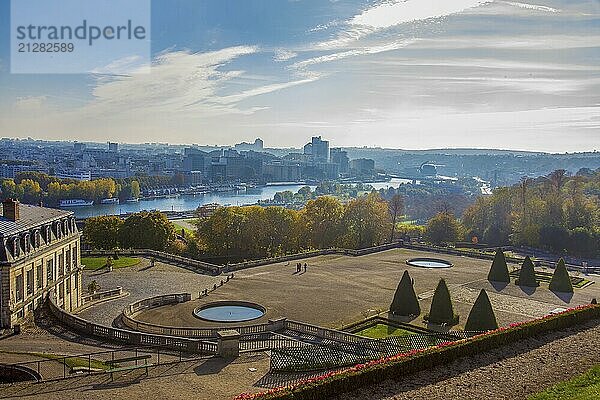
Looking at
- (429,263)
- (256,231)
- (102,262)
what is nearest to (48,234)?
(102,262)

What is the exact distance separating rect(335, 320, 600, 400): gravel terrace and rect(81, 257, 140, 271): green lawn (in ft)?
125

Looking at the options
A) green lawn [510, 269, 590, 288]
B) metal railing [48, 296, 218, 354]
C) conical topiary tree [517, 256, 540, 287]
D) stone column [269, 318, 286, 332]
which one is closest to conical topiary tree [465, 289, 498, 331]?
stone column [269, 318, 286, 332]

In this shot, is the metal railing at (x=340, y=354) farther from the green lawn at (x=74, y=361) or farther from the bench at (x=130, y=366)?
the green lawn at (x=74, y=361)

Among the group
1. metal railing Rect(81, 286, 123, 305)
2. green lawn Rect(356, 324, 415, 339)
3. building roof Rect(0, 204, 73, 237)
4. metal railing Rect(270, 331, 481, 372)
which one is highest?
building roof Rect(0, 204, 73, 237)

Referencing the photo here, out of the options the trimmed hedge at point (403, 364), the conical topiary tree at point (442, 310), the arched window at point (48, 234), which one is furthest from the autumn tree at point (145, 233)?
the trimmed hedge at point (403, 364)

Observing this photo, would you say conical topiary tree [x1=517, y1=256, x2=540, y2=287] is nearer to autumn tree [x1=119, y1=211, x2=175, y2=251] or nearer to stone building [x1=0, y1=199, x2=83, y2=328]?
stone building [x1=0, y1=199, x2=83, y2=328]

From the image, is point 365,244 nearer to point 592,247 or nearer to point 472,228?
point 472,228

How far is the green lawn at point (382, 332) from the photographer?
34688mm

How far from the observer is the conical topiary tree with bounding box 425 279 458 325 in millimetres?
36625

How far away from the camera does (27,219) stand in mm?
34875

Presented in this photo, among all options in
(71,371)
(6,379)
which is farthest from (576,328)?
(6,379)

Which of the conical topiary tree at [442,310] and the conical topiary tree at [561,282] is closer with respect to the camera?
the conical topiary tree at [442,310]

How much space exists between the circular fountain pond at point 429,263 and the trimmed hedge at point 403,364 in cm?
3103

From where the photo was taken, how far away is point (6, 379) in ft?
77.5
